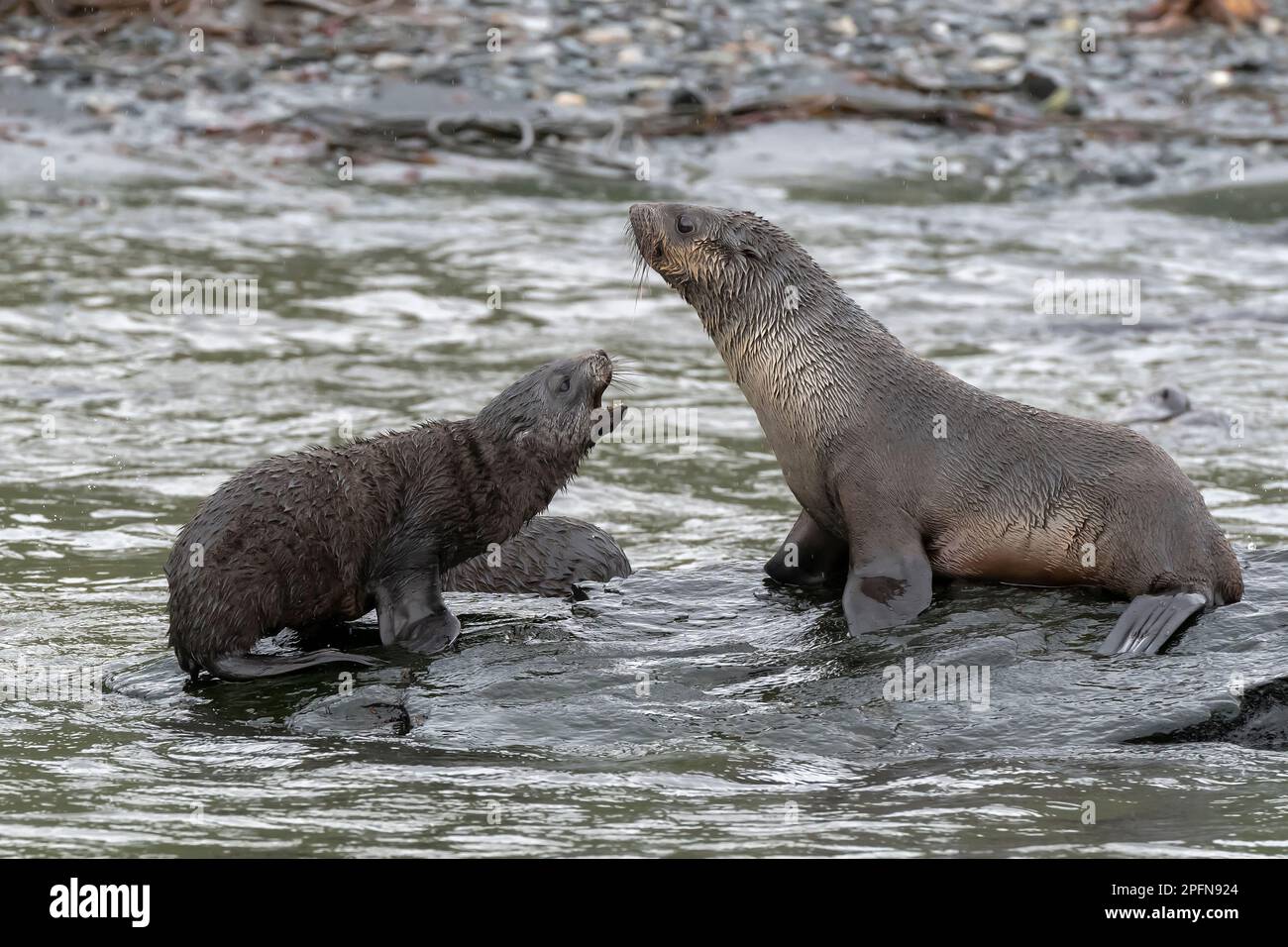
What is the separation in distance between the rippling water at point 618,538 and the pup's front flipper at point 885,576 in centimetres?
11

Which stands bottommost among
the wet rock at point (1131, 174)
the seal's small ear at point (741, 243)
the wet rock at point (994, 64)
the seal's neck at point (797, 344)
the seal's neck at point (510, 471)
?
the seal's neck at point (510, 471)

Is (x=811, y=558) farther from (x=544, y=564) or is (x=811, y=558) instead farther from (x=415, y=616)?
(x=415, y=616)

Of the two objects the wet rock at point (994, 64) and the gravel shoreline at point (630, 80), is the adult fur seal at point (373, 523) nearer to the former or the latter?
the gravel shoreline at point (630, 80)

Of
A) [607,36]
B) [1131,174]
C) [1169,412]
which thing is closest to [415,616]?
[1169,412]

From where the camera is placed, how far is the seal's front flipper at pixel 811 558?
7270 mm

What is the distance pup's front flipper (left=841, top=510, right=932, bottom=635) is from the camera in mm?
6512

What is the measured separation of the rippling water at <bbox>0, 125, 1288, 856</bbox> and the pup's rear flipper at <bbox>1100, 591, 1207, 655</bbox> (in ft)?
0.33

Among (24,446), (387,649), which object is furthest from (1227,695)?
(24,446)

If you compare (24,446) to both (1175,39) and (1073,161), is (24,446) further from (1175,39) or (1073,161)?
(1175,39)

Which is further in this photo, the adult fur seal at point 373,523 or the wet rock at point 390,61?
the wet rock at point 390,61

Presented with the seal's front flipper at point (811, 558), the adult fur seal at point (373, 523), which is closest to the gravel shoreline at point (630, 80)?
the seal's front flipper at point (811, 558)

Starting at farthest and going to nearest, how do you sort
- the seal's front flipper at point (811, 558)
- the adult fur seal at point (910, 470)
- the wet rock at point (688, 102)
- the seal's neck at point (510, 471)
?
the wet rock at point (688, 102) < the seal's front flipper at point (811, 558) < the seal's neck at point (510, 471) < the adult fur seal at point (910, 470)

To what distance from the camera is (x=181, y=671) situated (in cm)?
651

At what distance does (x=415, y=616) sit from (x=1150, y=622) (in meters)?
2.45
